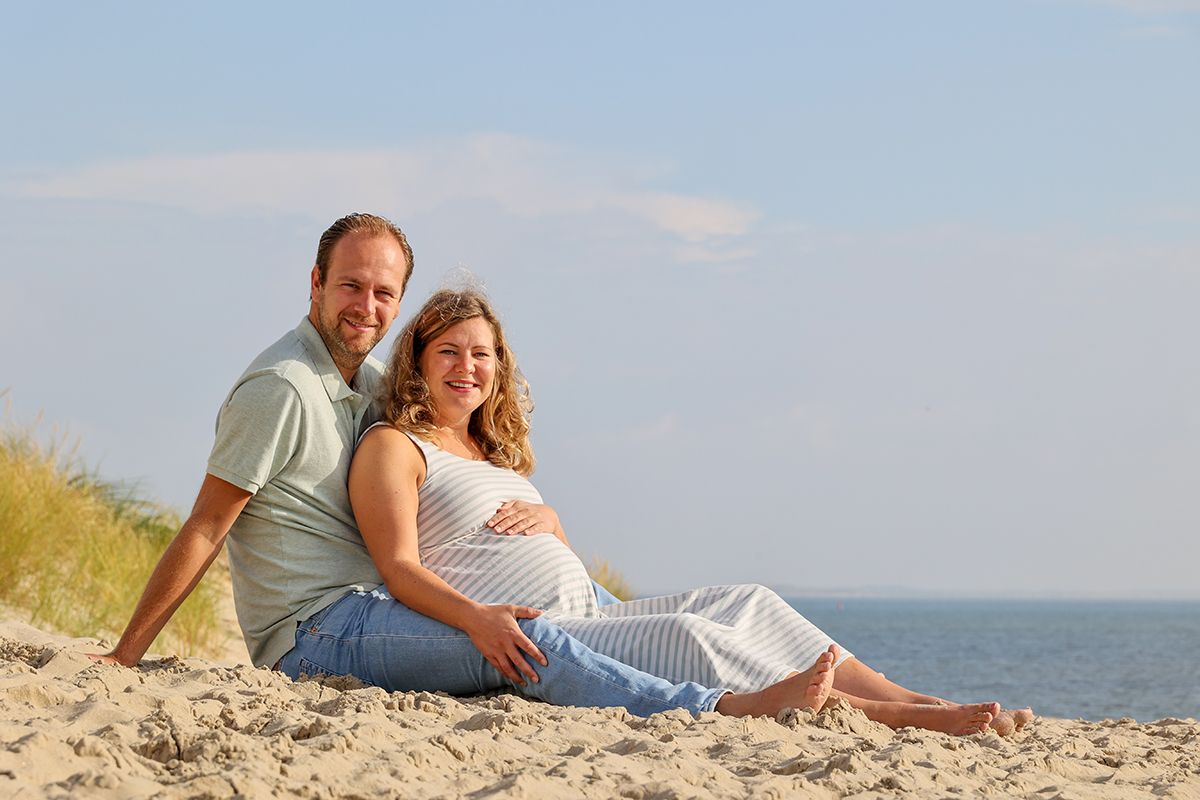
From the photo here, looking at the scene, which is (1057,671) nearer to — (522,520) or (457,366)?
(522,520)

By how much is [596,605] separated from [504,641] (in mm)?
606

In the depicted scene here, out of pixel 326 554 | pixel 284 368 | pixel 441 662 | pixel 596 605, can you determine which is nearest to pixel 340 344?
pixel 284 368

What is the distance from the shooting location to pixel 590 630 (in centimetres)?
418

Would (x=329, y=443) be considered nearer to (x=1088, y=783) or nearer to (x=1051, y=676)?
(x=1088, y=783)

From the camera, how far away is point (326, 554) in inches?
171

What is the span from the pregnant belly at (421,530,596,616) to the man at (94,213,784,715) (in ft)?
0.76

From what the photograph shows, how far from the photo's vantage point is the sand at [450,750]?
8.93 ft

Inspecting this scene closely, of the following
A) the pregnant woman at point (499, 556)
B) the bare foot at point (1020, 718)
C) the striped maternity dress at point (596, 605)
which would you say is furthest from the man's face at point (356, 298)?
the bare foot at point (1020, 718)

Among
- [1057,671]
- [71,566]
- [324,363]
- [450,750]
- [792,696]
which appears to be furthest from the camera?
[1057,671]

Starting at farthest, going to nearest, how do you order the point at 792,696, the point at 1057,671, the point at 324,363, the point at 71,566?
1. the point at 1057,671
2. the point at 71,566
3. the point at 324,363
4. the point at 792,696

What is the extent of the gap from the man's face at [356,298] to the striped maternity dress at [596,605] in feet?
1.40

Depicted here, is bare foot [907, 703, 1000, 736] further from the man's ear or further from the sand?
the man's ear

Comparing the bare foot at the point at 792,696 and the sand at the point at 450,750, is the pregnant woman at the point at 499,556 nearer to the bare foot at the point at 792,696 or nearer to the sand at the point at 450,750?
the bare foot at the point at 792,696

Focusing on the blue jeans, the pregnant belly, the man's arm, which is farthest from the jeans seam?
the man's arm
